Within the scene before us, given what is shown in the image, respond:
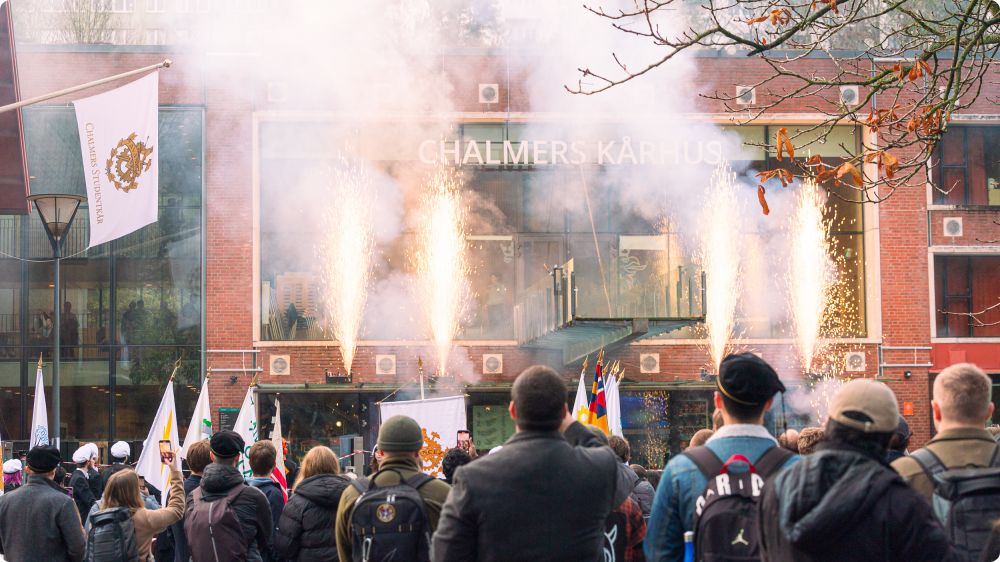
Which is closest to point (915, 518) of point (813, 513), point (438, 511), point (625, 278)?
point (813, 513)

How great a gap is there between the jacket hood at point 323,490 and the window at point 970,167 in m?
18.4

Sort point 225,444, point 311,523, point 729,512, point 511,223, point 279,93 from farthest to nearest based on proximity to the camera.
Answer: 1. point 511,223
2. point 279,93
3. point 225,444
4. point 311,523
5. point 729,512

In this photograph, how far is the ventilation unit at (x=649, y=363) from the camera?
2141 cm

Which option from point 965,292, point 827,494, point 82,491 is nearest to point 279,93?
point 82,491

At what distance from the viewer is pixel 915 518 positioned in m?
3.20

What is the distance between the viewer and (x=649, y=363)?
21453 mm

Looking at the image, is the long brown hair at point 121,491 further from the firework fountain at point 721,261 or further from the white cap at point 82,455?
the firework fountain at point 721,261

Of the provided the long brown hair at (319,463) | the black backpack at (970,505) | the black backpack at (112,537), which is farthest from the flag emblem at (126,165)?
the black backpack at (970,505)

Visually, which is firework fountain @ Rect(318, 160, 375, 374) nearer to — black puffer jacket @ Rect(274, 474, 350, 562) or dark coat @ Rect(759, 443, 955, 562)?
black puffer jacket @ Rect(274, 474, 350, 562)

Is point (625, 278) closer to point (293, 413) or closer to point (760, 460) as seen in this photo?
point (293, 413)

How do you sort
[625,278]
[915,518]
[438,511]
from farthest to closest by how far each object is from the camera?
[625,278] → [438,511] → [915,518]

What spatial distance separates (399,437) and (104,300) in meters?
17.5

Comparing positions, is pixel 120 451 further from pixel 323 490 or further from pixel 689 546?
pixel 689 546

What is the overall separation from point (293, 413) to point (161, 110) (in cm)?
611
